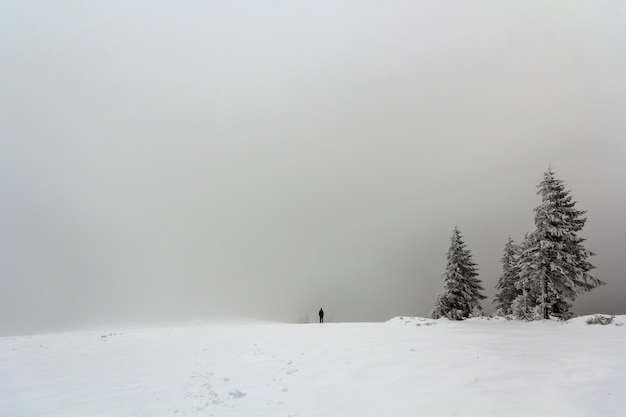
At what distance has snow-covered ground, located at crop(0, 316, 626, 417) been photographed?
969 cm

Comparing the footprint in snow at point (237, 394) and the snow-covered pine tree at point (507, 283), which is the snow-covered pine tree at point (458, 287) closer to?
the snow-covered pine tree at point (507, 283)

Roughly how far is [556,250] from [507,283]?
1850 cm

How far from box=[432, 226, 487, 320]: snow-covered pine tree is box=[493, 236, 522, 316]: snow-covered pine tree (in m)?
9.21

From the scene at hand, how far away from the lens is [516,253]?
40.2 metres

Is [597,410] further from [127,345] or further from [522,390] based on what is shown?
[127,345]

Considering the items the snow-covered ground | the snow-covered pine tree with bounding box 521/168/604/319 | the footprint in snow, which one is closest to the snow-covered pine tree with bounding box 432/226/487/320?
the snow-covered pine tree with bounding box 521/168/604/319

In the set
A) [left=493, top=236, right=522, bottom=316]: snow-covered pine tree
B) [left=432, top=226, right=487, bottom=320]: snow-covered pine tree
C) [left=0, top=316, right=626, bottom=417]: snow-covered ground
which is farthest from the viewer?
[left=493, top=236, right=522, bottom=316]: snow-covered pine tree

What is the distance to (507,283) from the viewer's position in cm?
4134

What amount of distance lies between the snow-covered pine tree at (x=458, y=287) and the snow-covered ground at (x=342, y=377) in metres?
13.7

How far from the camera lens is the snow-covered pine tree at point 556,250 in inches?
971

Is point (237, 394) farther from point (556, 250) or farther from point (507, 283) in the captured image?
point (507, 283)

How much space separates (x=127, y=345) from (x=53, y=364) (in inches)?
222

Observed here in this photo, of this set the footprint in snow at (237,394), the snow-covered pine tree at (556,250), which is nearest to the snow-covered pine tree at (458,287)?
the snow-covered pine tree at (556,250)

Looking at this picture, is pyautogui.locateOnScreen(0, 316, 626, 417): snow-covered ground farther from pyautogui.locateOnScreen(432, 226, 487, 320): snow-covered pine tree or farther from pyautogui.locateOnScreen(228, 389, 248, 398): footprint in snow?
pyautogui.locateOnScreen(432, 226, 487, 320): snow-covered pine tree
